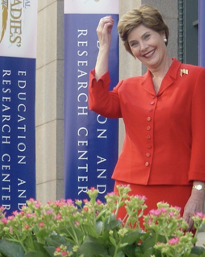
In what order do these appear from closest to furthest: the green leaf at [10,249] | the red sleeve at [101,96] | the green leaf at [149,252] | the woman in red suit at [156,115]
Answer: the green leaf at [149,252], the green leaf at [10,249], the woman in red suit at [156,115], the red sleeve at [101,96]

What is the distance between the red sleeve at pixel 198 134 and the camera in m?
3.10

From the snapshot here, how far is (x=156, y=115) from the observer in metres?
3.22

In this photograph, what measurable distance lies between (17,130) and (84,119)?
1316 mm

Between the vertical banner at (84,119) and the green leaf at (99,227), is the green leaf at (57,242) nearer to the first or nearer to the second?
the green leaf at (99,227)

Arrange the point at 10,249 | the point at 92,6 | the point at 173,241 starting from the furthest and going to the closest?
the point at 92,6
the point at 10,249
the point at 173,241

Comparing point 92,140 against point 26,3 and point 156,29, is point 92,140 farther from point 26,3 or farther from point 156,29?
point 156,29

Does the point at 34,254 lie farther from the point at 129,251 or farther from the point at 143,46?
the point at 143,46

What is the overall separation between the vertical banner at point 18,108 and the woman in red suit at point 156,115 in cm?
489

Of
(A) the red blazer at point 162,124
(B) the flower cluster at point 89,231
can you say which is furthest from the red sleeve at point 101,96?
(B) the flower cluster at point 89,231

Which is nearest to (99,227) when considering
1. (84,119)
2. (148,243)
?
(148,243)

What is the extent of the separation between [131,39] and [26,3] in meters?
5.21

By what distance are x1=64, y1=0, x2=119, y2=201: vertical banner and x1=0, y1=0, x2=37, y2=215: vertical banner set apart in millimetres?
1008

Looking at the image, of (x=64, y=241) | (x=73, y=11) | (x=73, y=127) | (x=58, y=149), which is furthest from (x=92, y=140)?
(x=64, y=241)

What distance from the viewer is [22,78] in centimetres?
820
